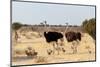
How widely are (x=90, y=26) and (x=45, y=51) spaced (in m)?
0.64

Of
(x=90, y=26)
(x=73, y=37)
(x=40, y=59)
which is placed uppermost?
(x=90, y=26)

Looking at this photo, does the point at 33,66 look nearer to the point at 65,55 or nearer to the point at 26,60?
the point at 26,60

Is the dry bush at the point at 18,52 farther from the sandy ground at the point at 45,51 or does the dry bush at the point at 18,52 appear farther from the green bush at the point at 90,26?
the green bush at the point at 90,26

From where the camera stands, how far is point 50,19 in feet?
8.25

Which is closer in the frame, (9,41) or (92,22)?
(9,41)

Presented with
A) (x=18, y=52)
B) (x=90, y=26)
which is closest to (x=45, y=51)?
(x=18, y=52)

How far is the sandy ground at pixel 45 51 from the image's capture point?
2369 mm

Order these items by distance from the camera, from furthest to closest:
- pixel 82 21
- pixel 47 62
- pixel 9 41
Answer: pixel 82 21 → pixel 47 62 → pixel 9 41

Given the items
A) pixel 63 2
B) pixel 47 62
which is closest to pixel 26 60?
pixel 47 62

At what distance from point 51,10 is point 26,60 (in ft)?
1.99

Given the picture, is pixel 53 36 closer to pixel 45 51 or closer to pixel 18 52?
pixel 45 51

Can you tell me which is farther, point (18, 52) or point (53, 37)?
point (53, 37)

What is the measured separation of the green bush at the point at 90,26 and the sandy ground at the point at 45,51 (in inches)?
2.0

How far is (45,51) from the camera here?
2492mm
